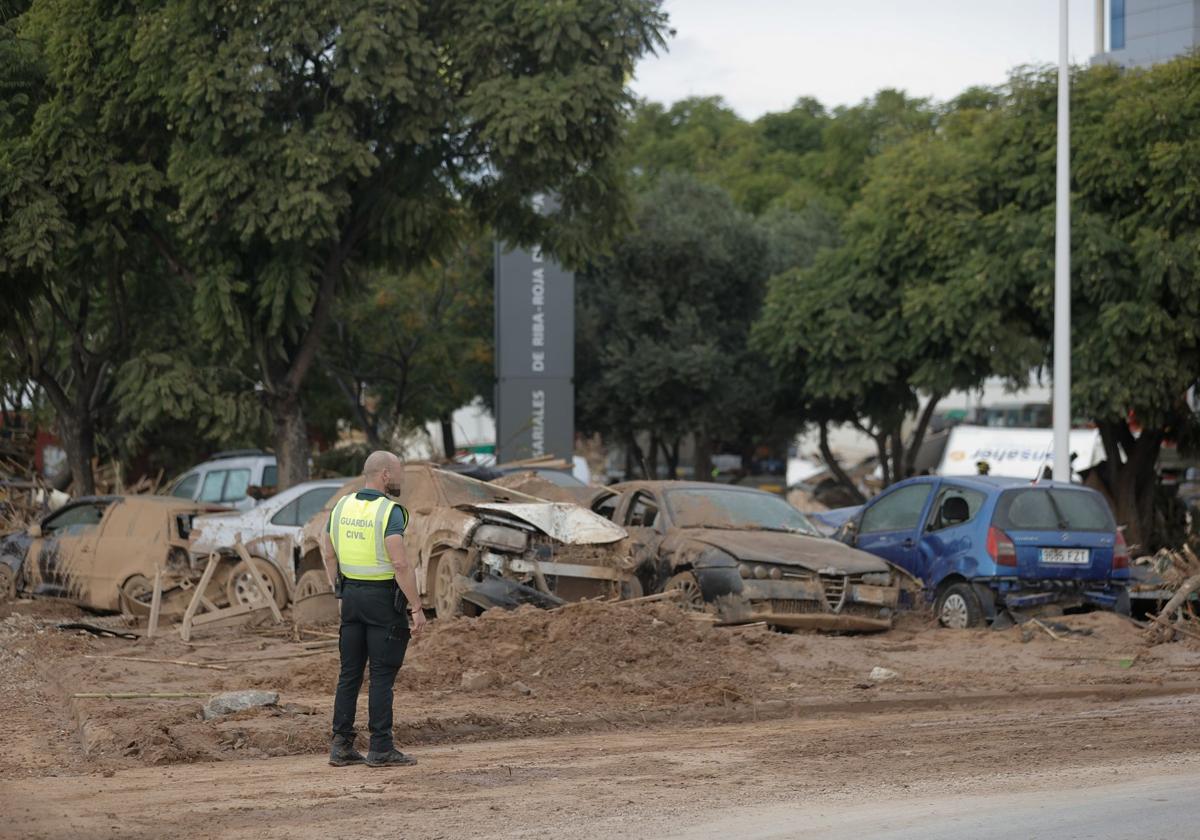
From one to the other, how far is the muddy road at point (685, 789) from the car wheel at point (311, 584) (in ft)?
20.4

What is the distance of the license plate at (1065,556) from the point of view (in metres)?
15.6

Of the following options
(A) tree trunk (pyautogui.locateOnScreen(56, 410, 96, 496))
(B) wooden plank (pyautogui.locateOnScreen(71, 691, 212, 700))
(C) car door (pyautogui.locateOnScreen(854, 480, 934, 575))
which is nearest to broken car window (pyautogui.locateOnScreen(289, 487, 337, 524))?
(C) car door (pyautogui.locateOnScreen(854, 480, 934, 575))

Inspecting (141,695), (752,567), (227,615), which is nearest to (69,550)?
(227,615)

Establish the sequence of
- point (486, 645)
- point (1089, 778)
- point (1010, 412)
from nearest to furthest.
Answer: point (1089, 778) < point (486, 645) < point (1010, 412)

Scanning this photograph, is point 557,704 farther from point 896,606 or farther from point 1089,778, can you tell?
point 896,606

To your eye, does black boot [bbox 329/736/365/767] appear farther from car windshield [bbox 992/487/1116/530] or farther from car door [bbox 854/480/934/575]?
car door [bbox 854/480/934/575]

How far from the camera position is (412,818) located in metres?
7.17

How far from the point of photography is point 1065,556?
15633 mm

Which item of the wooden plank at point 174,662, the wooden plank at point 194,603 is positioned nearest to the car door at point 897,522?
the wooden plank at point 194,603

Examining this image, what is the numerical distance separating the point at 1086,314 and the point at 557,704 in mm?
19089

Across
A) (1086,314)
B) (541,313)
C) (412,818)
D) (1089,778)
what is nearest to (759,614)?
(1089,778)

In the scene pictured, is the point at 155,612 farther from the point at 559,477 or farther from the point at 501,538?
the point at 559,477

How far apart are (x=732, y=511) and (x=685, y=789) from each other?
26.7 feet

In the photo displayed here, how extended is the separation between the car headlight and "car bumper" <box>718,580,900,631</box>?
1880 mm
